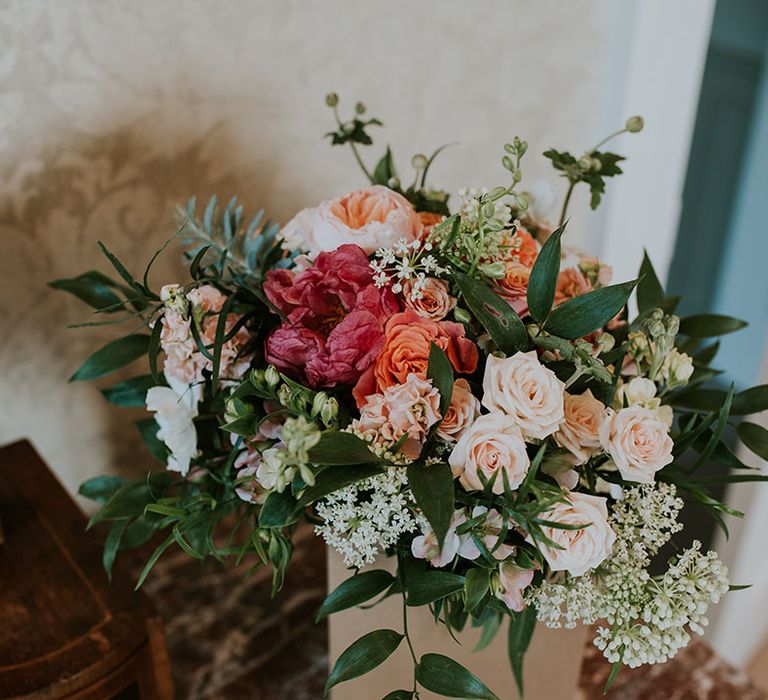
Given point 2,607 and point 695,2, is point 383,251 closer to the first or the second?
point 2,607

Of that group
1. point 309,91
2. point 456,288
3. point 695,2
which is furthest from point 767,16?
point 456,288

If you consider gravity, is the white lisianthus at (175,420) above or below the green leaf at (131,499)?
above

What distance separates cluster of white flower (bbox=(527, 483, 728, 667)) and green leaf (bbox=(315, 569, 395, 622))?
0.11 metres

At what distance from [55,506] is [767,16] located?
2177 mm

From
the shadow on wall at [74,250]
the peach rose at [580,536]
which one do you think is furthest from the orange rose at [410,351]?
the shadow on wall at [74,250]

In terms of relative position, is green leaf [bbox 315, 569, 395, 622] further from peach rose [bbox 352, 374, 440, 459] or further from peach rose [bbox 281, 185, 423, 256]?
peach rose [bbox 281, 185, 423, 256]

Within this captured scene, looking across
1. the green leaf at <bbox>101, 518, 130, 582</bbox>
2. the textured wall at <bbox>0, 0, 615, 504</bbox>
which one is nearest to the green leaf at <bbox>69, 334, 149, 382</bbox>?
the green leaf at <bbox>101, 518, 130, 582</bbox>

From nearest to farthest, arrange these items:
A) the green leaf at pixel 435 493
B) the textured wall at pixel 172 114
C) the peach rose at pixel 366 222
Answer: the green leaf at pixel 435 493
the peach rose at pixel 366 222
the textured wall at pixel 172 114

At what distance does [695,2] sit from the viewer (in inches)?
43.4

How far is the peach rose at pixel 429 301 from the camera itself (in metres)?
→ 0.49

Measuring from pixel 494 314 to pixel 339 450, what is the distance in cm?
14

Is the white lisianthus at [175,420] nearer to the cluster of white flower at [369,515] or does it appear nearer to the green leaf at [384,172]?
the cluster of white flower at [369,515]

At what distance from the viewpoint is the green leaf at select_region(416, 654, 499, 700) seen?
1.60 ft

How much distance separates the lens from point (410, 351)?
0.47 m
